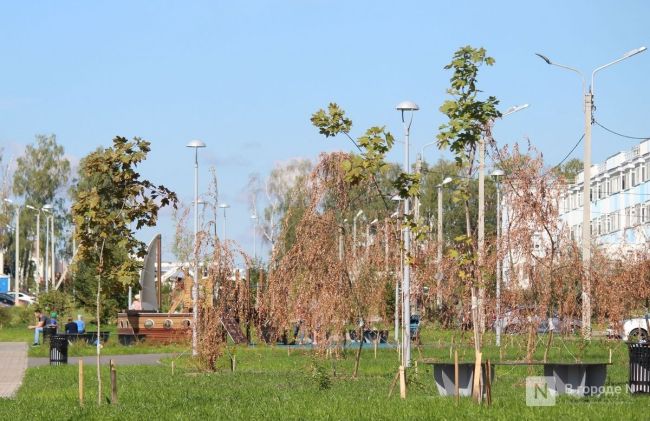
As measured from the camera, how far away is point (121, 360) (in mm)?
39281

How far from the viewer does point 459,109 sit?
71.1 feet

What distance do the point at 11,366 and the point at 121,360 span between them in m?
3.23

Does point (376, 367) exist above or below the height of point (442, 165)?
below

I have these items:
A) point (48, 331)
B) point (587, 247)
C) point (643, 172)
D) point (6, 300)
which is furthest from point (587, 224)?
point (6, 300)

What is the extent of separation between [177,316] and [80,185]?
2573 inches

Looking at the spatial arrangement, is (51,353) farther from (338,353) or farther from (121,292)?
(121,292)

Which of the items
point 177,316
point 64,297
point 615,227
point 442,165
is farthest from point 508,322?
point 442,165

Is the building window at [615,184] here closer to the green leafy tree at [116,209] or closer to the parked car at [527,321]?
the parked car at [527,321]

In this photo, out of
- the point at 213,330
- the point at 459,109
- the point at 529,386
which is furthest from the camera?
the point at 213,330

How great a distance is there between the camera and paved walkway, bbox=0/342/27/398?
92.5 feet

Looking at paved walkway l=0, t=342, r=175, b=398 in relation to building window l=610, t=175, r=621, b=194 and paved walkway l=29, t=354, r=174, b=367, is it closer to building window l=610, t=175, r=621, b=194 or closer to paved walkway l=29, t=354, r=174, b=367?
paved walkway l=29, t=354, r=174, b=367

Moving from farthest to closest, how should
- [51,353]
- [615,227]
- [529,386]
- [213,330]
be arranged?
[615,227]
[51,353]
[213,330]
[529,386]

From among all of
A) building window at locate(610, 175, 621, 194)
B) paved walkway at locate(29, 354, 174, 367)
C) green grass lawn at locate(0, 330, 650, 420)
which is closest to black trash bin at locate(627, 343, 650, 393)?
green grass lawn at locate(0, 330, 650, 420)

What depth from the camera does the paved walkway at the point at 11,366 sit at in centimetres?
2818
